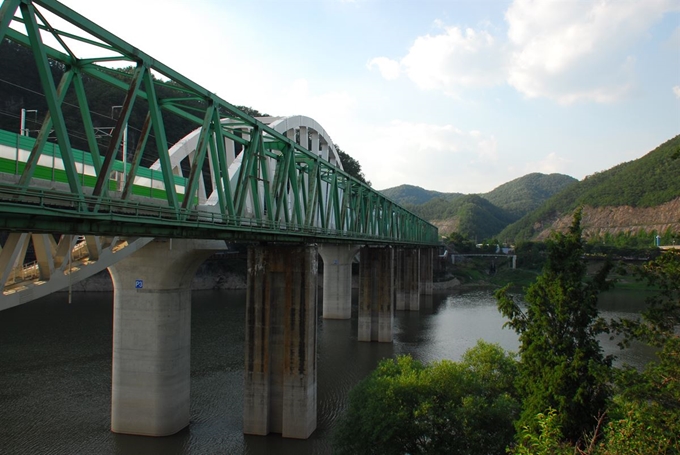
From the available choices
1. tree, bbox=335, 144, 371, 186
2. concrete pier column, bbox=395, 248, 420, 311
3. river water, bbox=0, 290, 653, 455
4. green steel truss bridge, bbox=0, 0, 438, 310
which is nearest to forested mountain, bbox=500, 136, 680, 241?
tree, bbox=335, 144, 371, 186

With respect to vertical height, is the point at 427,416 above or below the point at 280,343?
below

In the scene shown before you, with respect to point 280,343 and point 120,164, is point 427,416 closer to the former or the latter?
point 280,343

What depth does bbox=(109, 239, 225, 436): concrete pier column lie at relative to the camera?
22797 mm

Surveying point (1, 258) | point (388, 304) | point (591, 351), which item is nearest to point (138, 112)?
point (388, 304)

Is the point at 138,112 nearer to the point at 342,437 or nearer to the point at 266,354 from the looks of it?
the point at 266,354

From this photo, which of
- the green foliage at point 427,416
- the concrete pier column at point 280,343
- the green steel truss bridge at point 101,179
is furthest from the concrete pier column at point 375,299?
the green foliage at point 427,416

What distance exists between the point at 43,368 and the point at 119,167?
782 inches

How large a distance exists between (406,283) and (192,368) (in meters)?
42.3

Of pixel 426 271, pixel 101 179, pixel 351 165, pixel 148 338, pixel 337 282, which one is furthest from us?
pixel 351 165

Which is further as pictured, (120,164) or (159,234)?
(120,164)

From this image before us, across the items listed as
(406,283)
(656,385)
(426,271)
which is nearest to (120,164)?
(656,385)

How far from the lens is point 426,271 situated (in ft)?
307

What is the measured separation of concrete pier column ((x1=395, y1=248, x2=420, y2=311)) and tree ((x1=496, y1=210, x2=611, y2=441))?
177 ft

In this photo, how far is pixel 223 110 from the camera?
1995cm
